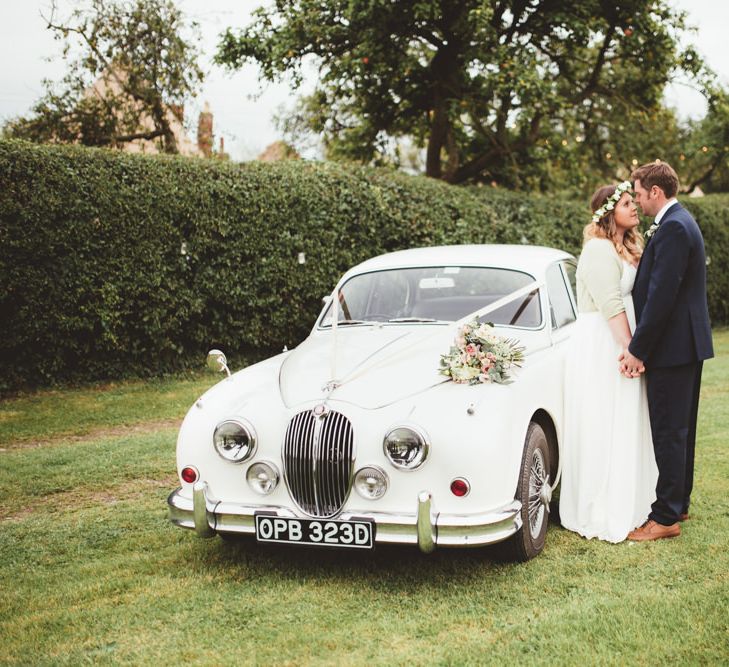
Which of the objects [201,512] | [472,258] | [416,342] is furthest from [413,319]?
[201,512]

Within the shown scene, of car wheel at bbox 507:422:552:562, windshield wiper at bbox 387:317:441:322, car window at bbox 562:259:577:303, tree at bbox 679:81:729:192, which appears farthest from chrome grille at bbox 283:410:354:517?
tree at bbox 679:81:729:192

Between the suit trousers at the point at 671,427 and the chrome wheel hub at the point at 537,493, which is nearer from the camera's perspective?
the chrome wheel hub at the point at 537,493

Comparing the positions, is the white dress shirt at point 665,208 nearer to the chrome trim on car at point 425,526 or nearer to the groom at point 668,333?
the groom at point 668,333

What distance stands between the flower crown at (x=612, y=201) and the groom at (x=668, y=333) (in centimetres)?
10

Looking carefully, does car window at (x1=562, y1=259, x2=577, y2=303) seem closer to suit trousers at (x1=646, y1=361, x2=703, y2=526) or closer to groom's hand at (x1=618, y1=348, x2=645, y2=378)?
groom's hand at (x1=618, y1=348, x2=645, y2=378)

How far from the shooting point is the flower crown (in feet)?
15.9

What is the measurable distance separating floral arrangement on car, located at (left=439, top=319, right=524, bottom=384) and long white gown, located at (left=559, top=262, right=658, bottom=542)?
0.65 meters

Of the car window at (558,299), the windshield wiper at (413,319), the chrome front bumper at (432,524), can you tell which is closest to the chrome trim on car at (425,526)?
the chrome front bumper at (432,524)

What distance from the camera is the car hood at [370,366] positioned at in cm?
428

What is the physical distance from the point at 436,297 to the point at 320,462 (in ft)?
6.38

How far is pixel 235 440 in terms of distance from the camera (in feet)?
13.9

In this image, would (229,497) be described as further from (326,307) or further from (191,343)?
(191,343)

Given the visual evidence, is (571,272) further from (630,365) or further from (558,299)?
(630,365)

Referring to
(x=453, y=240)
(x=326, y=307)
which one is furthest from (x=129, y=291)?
(x=453, y=240)
